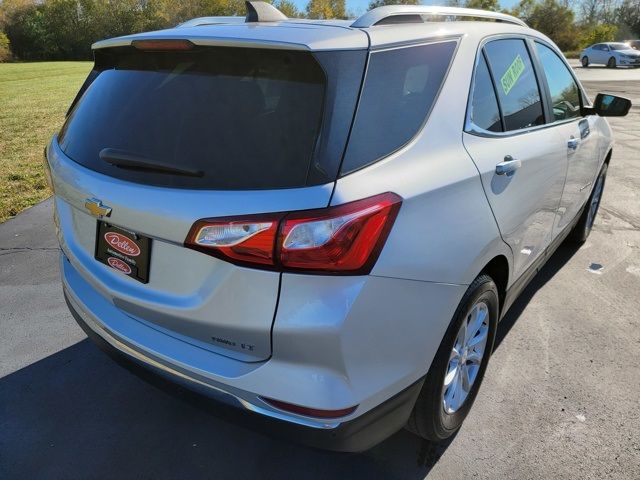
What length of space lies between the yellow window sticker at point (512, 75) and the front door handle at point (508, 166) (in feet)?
1.37

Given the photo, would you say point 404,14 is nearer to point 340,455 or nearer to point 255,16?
point 255,16

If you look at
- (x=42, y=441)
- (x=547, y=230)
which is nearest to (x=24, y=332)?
(x=42, y=441)

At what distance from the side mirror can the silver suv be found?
2041mm

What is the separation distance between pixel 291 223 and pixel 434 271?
0.58 metres

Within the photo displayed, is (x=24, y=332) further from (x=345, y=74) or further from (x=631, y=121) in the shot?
(x=631, y=121)

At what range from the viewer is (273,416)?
5.82 feet

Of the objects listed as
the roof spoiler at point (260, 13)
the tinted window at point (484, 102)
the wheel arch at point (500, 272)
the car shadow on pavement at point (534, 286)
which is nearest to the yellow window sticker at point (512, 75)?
the tinted window at point (484, 102)

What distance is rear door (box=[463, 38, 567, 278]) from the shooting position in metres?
2.31

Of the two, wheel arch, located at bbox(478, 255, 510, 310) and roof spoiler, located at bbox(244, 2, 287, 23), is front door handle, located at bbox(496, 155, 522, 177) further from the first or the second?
roof spoiler, located at bbox(244, 2, 287, 23)

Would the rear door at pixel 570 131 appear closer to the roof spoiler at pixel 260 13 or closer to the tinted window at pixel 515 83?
the tinted window at pixel 515 83

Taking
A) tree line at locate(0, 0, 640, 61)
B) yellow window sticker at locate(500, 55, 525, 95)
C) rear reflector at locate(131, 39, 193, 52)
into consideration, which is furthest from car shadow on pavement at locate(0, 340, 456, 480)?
tree line at locate(0, 0, 640, 61)

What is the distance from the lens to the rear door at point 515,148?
2.31m

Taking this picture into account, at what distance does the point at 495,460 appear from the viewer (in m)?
2.40

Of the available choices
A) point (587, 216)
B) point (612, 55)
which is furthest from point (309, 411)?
point (612, 55)
